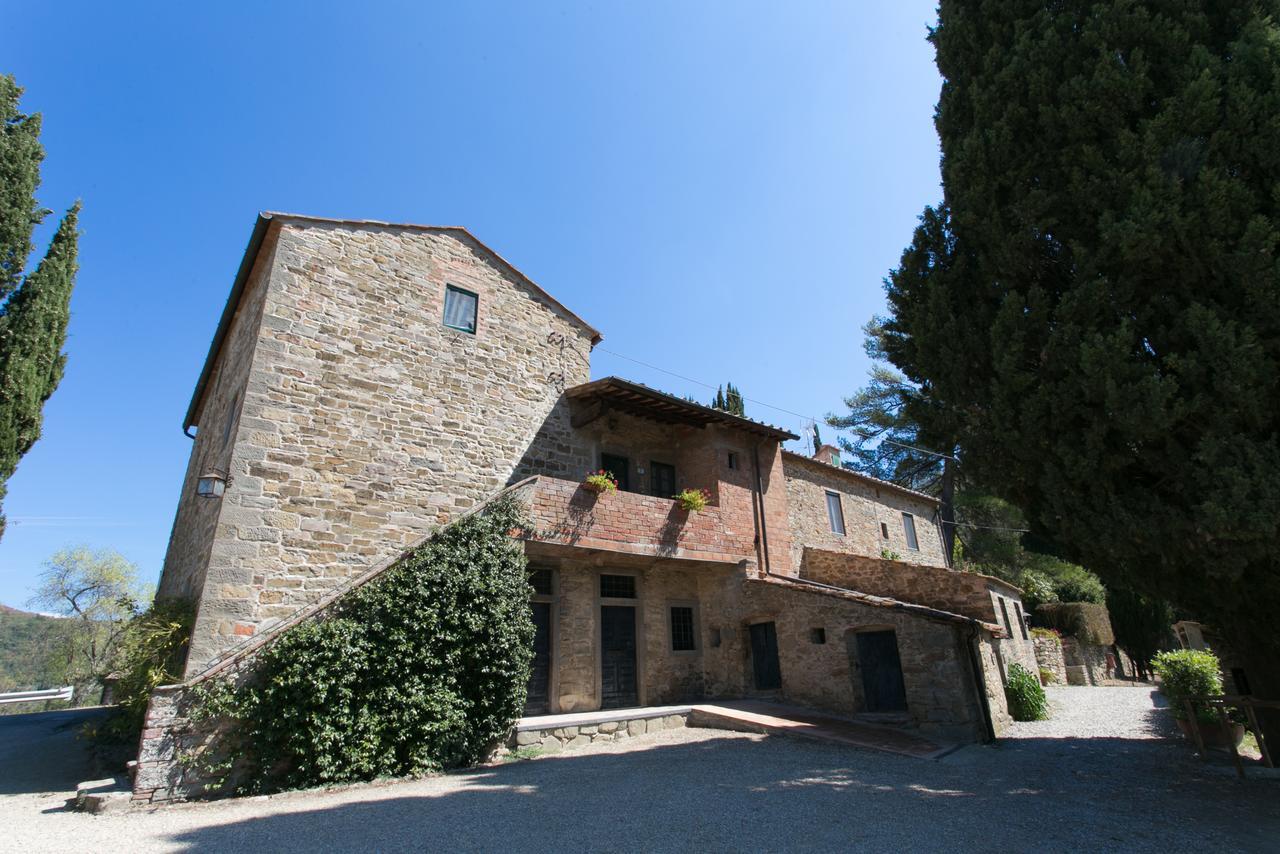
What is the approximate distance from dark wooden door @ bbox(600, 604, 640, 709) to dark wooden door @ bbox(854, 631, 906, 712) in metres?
4.77

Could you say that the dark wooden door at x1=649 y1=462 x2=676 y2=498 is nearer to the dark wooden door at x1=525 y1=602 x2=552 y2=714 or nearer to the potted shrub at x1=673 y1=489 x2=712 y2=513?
the potted shrub at x1=673 y1=489 x2=712 y2=513

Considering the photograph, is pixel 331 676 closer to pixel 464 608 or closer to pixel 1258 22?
pixel 464 608

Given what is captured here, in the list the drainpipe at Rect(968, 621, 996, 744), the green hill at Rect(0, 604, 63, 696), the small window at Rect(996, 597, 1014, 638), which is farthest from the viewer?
the green hill at Rect(0, 604, 63, 696)

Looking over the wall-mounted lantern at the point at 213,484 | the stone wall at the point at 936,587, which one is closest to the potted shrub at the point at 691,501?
the stone wall at the point at 936,587

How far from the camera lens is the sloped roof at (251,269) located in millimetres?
11430

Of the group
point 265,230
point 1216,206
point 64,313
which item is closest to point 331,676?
point 265,230

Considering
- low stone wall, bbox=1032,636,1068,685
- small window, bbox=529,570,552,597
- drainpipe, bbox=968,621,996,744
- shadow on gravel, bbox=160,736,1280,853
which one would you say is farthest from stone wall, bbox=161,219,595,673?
low stone wall, bbox=1032,636,1068,685

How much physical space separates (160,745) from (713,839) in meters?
7.09

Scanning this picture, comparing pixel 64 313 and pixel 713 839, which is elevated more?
pixel 64 313

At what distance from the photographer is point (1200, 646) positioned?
16.8 m

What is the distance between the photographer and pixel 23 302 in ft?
36.3

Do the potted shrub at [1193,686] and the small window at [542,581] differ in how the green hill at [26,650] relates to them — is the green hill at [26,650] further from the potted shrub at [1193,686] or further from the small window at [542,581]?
the potted shrub at [1193,686]

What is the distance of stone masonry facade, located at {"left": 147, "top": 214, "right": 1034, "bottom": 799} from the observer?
954cm

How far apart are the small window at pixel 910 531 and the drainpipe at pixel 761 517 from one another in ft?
30.3
